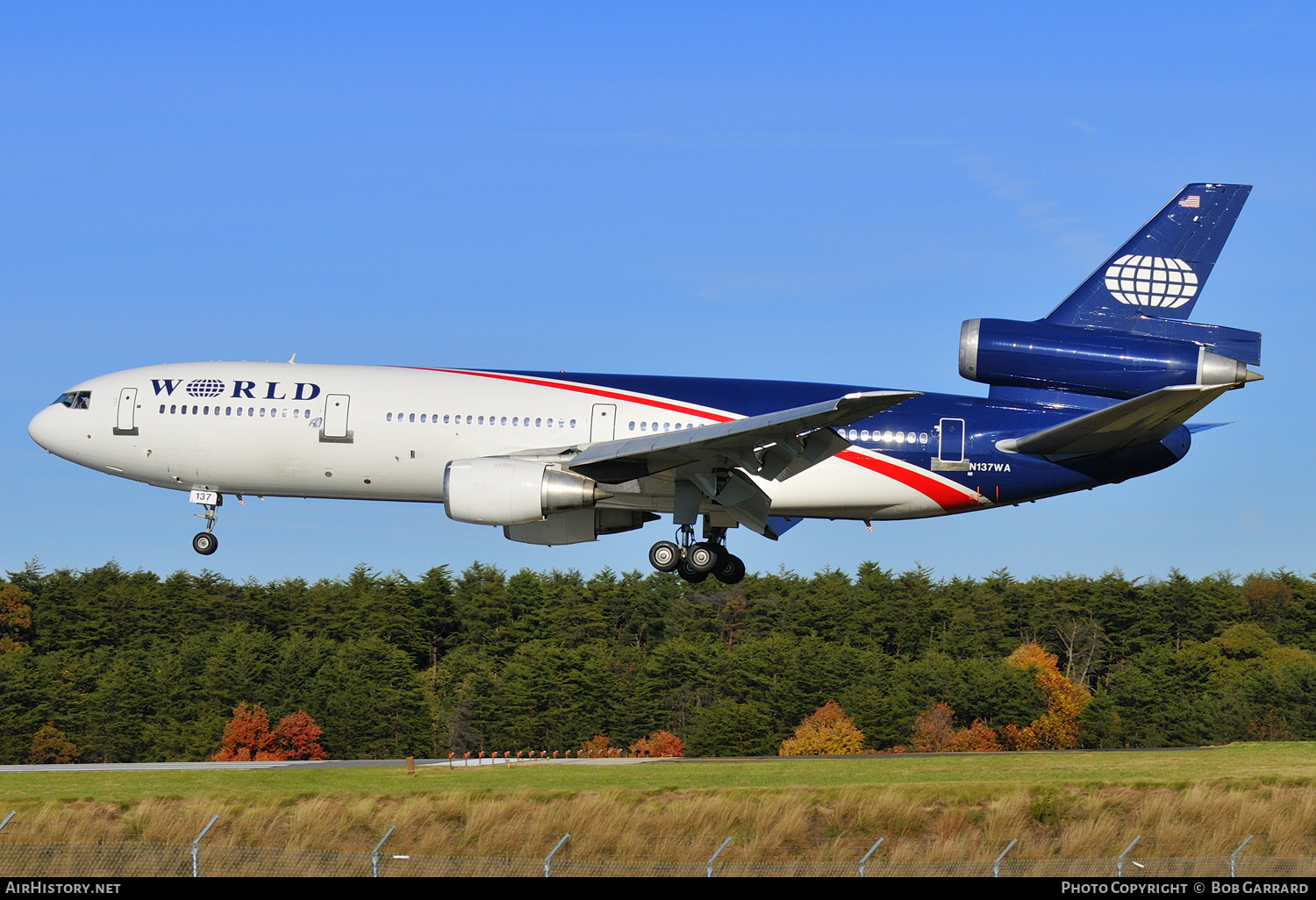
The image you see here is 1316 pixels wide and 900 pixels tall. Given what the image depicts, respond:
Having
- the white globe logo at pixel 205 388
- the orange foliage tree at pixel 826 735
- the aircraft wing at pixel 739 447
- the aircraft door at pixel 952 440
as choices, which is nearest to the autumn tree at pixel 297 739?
the orange foliage tree at pixel 826 735

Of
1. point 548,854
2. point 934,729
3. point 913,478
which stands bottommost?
point 934,729

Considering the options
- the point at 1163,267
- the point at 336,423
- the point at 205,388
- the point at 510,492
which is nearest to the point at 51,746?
the point at 205,388

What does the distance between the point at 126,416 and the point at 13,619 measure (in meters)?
72.8

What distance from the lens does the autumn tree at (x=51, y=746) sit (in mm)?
86250

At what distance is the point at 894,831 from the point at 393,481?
14746 mm

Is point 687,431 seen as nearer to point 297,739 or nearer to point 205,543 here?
point 205,543

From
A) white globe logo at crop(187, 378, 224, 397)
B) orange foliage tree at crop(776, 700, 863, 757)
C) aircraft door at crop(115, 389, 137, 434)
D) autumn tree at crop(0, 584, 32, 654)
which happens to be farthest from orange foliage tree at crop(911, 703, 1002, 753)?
autumn tree at crop(0, 584, 32, 654)

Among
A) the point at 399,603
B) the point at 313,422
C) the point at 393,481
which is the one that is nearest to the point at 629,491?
the point at 393,481

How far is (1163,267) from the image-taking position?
1345 inches

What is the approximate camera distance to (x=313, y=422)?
112 feet

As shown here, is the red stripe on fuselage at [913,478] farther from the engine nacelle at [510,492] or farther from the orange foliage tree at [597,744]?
the orange foliage tree at [597,744]

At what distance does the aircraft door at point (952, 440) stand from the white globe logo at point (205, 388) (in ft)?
59.1

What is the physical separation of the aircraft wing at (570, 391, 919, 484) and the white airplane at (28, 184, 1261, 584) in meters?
0.09
